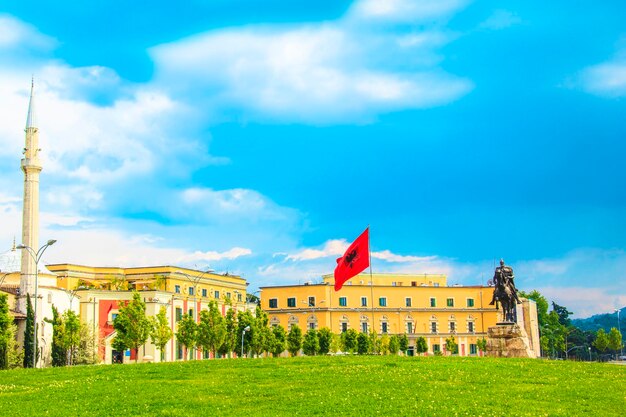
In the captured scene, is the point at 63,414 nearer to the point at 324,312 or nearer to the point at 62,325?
the point at 62,325

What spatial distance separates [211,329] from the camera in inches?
2712

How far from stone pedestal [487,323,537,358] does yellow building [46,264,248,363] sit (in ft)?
106

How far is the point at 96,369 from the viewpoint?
39.7m

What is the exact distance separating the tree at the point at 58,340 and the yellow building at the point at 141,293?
271 inches

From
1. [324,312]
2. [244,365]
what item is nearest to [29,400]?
[244,365]

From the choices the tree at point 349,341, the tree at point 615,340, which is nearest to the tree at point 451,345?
the tree at point 349,341

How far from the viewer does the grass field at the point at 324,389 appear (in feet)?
85.7

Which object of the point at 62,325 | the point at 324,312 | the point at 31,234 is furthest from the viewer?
the point at 324,312

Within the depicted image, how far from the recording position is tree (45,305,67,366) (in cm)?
6456

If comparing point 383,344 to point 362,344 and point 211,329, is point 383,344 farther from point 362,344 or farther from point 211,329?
point 211,329

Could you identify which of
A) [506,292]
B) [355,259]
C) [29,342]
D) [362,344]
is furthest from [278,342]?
[506,292]

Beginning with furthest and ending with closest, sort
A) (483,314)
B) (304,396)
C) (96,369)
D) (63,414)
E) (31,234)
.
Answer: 1. (483,314)
2. (31,234)
3. (96,369)
4. (304,396)
5. (63,414)

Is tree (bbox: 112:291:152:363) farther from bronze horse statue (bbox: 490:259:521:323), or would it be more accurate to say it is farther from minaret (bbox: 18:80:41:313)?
bronze horse statue (bbox: 490:259:521:323)

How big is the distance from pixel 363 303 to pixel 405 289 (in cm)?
695
